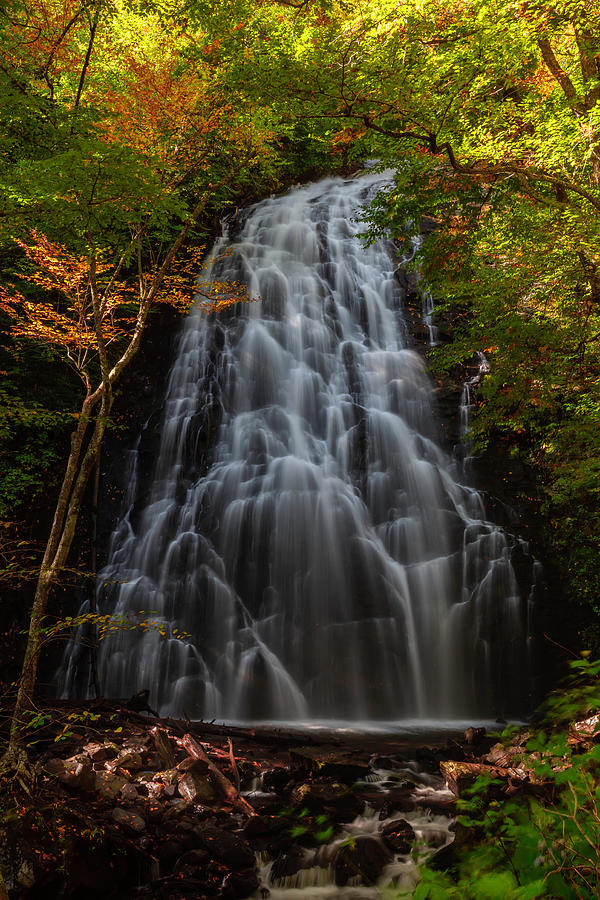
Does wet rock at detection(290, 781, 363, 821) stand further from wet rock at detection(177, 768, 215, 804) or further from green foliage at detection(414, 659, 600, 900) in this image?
green foliage at detection(414, 659, 600, 900)

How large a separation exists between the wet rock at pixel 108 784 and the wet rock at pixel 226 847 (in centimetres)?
93

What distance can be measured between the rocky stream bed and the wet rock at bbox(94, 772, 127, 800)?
0.01 meters

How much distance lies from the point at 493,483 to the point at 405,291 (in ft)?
Answer: 23.3

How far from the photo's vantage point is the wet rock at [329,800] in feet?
16.4

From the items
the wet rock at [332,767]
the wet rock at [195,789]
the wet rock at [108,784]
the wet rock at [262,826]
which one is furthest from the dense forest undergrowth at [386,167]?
the wet rock at [332,767]

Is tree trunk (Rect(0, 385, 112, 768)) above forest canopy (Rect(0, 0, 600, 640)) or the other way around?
the other way around

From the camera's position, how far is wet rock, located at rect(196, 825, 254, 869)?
166 inches

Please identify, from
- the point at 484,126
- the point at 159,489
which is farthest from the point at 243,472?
the point at 484,126

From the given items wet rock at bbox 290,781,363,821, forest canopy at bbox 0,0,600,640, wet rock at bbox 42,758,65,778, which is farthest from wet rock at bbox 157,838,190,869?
forest canopy at bbox 0,0,600,640

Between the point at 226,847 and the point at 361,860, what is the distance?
3.78 feet

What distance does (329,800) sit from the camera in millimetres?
5156

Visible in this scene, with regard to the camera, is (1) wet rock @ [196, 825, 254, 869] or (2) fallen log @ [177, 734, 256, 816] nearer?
(1) wet rock @ [196, 825, 254, 869]

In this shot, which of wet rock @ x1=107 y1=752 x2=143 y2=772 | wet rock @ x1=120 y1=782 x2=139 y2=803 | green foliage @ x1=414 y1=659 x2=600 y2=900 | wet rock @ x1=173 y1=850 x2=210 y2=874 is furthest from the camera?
wet rock @ x1=107 y1=752 x2=143 y2=772

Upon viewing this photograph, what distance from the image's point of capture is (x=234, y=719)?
28.7 ft
